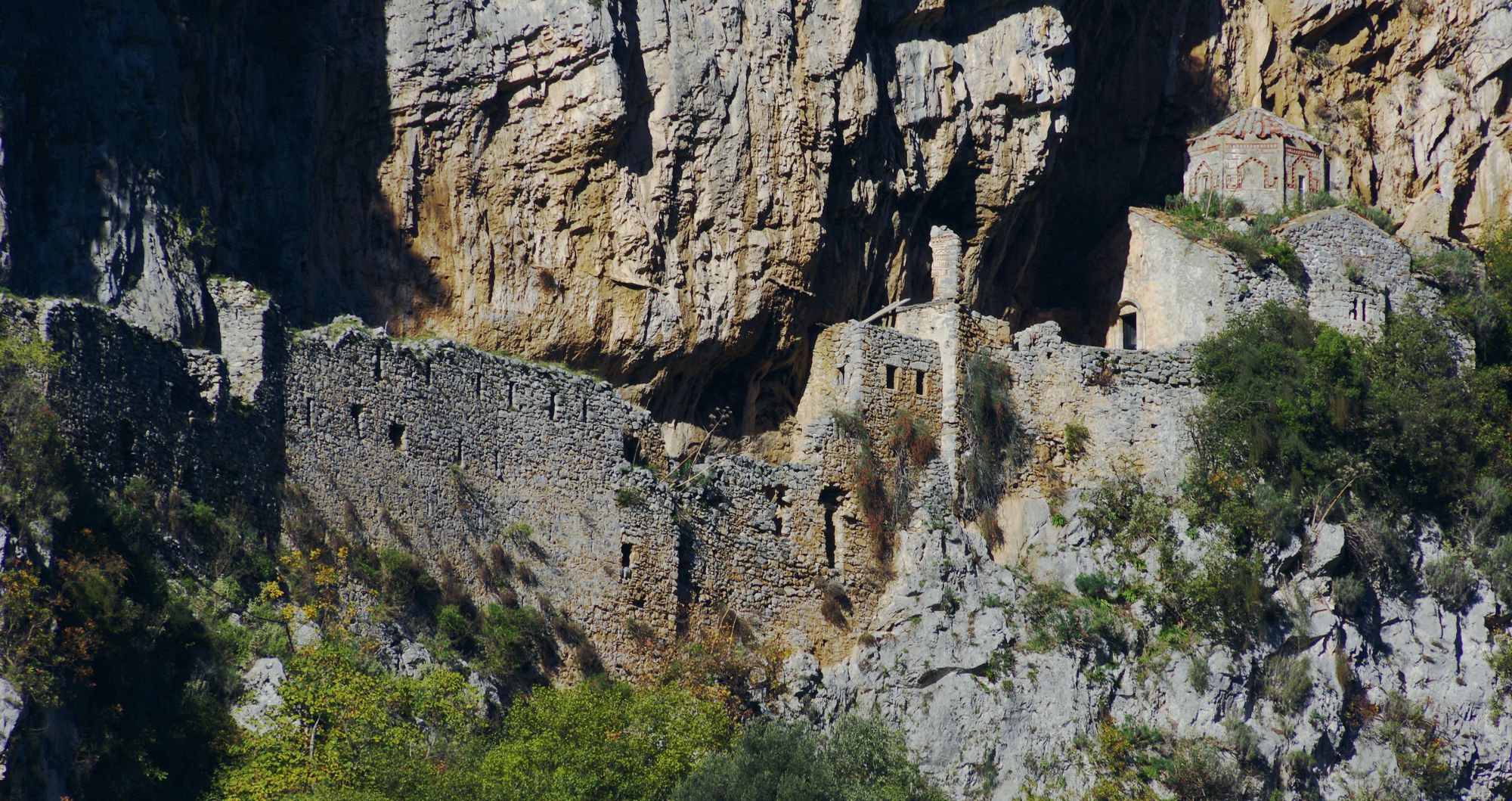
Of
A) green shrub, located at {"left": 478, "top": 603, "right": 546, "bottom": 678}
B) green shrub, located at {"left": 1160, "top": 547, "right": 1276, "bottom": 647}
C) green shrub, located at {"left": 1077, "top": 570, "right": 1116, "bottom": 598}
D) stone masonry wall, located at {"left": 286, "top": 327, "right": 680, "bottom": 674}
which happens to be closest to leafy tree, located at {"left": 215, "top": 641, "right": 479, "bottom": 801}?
green shrub, located at {"left": 478, "top": 603, "right": 546, "bottom": 678}

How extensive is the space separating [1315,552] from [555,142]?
15182mm

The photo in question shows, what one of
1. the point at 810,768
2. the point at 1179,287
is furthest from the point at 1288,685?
the point at 810,768

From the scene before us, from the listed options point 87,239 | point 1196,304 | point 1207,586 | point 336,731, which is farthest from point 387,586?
point 1196,304

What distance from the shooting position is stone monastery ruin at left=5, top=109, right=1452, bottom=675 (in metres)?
31.0

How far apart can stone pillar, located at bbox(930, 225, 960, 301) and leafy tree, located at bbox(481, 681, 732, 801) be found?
1064cm

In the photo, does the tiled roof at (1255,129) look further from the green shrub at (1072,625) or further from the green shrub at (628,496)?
the green shrub at (628,496)

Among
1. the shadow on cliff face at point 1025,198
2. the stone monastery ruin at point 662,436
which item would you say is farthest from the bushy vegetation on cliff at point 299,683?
the shadow on cliff face at point 1025,198

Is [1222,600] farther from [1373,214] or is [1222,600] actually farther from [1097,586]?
[1373,214]

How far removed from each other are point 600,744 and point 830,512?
26.2 feet

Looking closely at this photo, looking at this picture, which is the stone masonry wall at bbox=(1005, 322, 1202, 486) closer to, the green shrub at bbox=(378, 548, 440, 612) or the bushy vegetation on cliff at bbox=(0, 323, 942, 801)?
the bushy vegetation on cliff at bbox=(0, 323, 942, 801)

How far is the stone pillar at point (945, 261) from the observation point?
133 ft

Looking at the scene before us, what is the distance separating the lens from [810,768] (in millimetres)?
31828

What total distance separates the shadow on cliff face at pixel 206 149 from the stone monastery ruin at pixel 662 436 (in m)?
1.58

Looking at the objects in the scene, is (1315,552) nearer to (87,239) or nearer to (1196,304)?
(1196,304)
